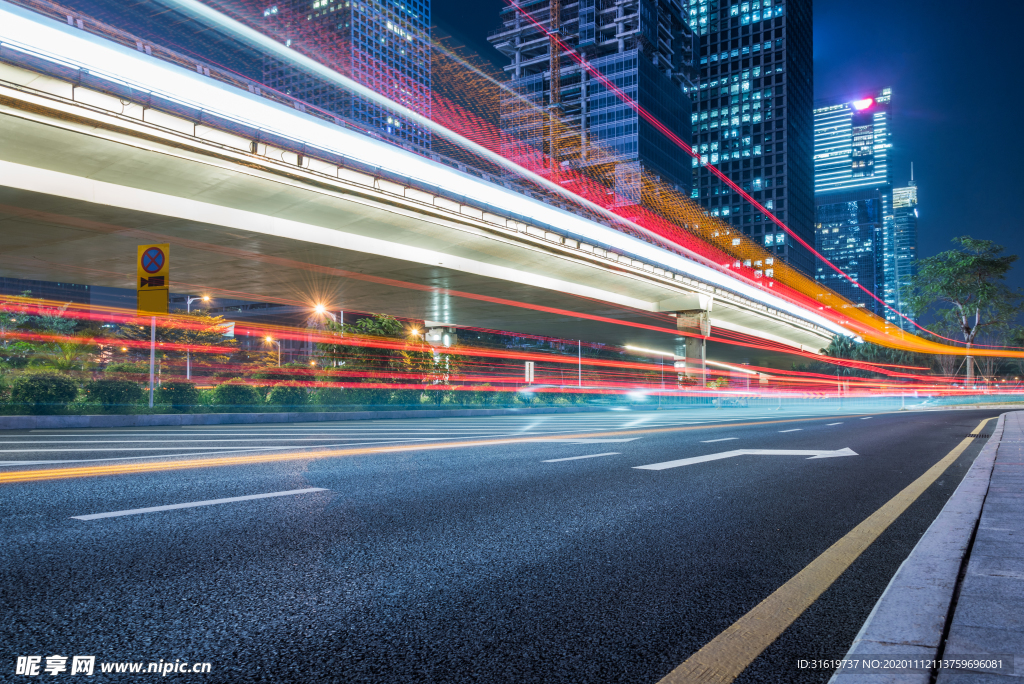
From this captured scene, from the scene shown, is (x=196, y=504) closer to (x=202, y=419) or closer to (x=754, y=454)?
(x=754, y=454)

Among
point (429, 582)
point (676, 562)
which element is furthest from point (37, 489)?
point (676, 562)

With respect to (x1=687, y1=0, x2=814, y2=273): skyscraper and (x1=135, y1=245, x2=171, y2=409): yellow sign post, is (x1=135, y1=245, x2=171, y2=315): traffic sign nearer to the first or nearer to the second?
(x1=135, y1=245, x2=171, y2=409): yellow sign post

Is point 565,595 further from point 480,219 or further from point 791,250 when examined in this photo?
point 791,250

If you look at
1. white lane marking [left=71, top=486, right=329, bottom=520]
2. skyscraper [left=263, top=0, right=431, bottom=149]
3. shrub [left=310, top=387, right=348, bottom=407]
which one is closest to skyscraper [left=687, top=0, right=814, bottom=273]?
skyscraper [left=263, top=0, right=431, bottom=149]

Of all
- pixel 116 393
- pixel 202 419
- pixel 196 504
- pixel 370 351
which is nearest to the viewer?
pixel 196 504

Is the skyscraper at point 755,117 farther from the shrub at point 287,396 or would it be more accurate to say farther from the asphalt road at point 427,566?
the asphalt road at point 427,566

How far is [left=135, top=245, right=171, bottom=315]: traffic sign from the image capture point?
1670 centimetres

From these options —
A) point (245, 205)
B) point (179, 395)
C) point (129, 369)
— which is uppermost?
point (245, 205)

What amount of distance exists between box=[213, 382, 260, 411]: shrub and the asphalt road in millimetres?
17514

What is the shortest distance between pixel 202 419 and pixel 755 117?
189 meters

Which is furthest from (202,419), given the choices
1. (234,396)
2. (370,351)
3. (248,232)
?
(370,351)

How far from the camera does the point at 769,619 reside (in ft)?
10.1

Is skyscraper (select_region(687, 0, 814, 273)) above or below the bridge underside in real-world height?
above

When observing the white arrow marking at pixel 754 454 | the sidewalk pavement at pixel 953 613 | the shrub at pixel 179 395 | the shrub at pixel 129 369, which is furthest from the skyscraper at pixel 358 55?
the sidewalk pavement at pixel 953 613
